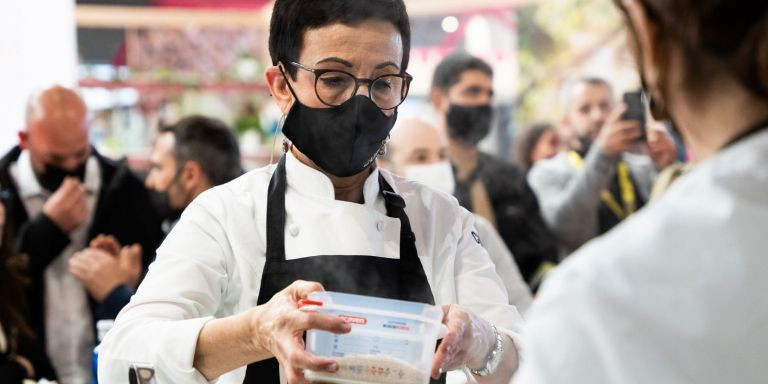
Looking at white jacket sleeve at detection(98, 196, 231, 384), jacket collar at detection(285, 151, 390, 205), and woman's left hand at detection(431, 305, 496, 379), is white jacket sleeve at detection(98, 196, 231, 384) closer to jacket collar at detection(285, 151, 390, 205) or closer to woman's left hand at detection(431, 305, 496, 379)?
jacket collar at detection(285, 151, 390, 205)

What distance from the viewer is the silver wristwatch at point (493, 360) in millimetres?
1549

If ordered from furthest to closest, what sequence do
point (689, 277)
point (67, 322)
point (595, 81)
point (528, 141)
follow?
point (528, 141), point (595, 81), point (67, 322), point (689, 277)

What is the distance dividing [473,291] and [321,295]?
1.45 feet

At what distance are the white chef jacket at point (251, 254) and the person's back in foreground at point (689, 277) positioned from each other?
30.6 inches

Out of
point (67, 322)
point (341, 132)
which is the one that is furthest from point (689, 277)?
point (67, 322)

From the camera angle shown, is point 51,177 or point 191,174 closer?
point 191,174

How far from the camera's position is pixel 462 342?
1.44m

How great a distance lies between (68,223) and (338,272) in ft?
6.71

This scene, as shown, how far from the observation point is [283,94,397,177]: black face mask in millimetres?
1634

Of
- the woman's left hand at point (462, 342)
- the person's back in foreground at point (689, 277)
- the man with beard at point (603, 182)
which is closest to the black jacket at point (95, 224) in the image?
the man with beard at point (603, 182)

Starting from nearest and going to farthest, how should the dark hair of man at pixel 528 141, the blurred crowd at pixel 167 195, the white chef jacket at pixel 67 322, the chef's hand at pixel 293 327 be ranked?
the chef's hand at pixel 293 327
the blurred crowd at pixel 167 195
the white chef jacket at pixel 67 322
the dark hair of man at pixel 528 141

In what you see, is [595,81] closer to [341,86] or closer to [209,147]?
[209,147]

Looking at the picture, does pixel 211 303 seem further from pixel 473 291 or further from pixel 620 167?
pixel 620 167

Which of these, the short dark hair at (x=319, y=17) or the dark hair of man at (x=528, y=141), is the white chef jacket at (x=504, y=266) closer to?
the short dark hair at (x=319, y=17)
